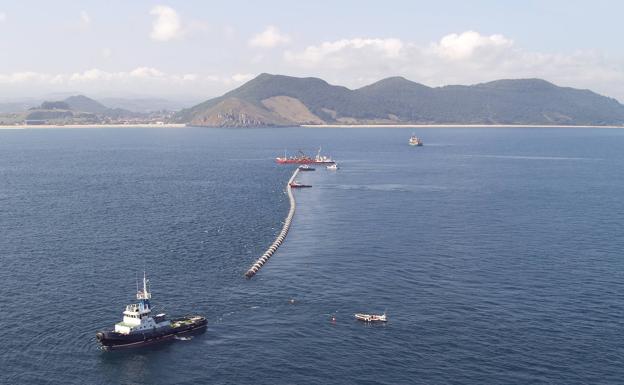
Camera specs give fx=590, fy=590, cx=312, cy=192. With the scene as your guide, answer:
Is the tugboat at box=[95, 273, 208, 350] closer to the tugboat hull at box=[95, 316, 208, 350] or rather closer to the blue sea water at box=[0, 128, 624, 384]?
the tugboat hull at box=[95, 316, 208, 350]

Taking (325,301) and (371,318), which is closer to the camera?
(371,318)

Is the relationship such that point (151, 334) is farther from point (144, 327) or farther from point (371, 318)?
point (371, 318)

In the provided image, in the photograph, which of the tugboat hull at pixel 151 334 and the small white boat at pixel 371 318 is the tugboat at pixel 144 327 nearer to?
the tugboat hull at pixel 151 334

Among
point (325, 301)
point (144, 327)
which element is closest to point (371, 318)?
point (325, 301)

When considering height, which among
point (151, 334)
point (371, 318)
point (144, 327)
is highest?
point (371, 318)

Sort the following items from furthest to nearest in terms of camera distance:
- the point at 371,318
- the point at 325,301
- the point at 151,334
→ the point at 325,301 < the point at 371,318 < the point at 151,334

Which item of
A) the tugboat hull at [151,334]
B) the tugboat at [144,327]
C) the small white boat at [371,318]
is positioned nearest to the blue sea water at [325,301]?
the small white boat at [371,318]

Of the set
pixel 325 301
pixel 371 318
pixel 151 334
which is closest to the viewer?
pixel 151 334

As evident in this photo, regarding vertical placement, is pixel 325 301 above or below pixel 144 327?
above
